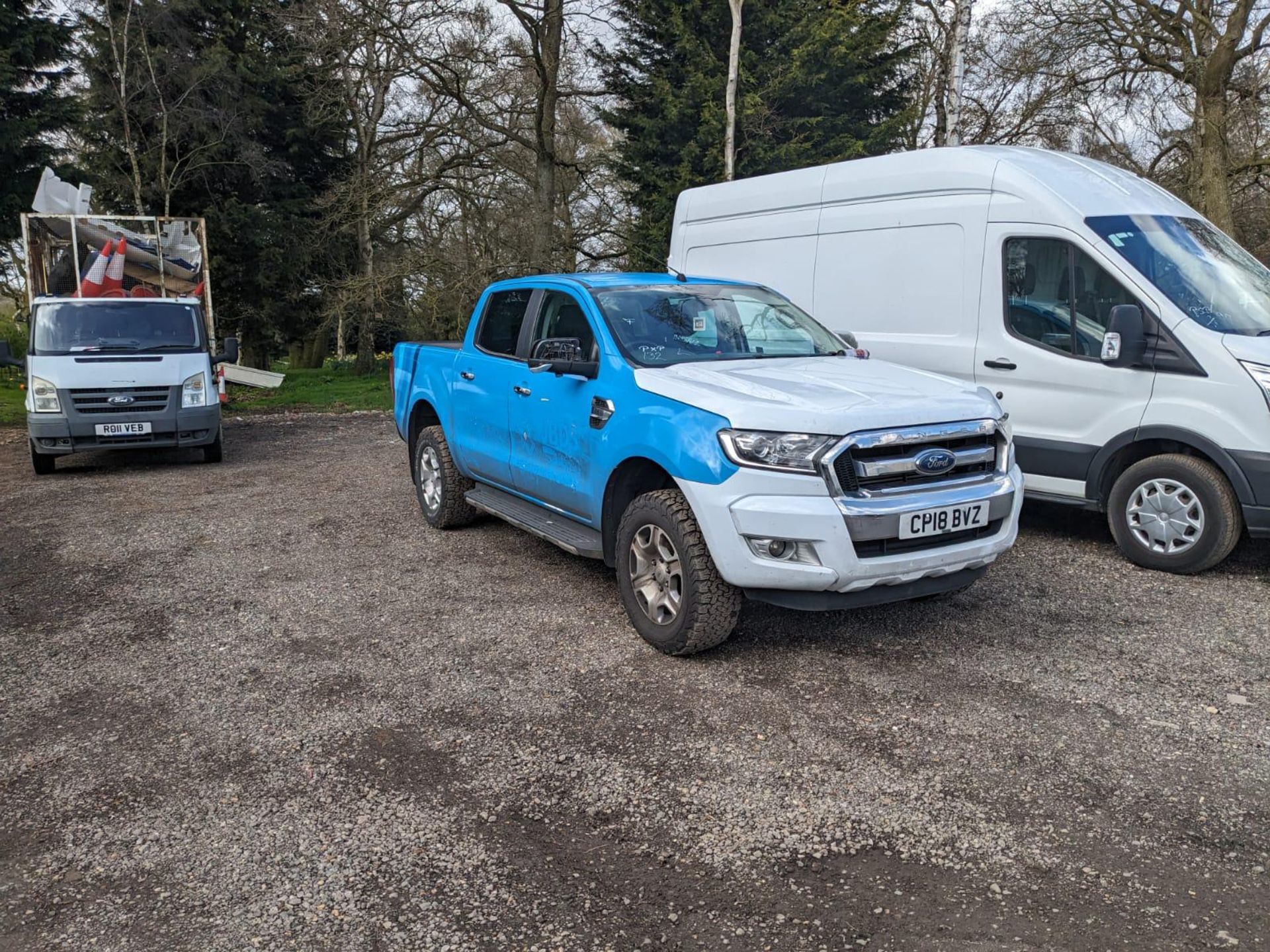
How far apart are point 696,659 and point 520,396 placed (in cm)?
222

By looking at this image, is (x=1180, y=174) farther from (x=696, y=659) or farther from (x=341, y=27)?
(x=696, y=659)

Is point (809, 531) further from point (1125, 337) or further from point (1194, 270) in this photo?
point (1194, 270)

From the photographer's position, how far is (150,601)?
5.76 meters

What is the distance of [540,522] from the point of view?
591 centimetres

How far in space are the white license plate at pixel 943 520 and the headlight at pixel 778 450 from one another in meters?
0.51

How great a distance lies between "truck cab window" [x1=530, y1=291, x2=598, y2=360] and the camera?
5602 mm

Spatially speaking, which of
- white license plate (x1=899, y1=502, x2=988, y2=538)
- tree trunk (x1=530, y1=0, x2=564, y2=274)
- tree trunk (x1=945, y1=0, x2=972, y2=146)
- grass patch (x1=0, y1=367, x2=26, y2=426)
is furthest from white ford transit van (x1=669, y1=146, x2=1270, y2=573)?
tree trunk (x1=530, y1=0, x2=564, y2=274)

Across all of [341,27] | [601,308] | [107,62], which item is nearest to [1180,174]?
[341,27]

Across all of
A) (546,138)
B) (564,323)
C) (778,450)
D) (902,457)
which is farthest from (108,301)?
(546,138)

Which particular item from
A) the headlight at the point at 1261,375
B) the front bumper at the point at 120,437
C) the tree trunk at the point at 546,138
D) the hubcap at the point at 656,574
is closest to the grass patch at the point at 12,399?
the front bumper at the point at 120,437

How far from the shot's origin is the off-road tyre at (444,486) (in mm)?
7211

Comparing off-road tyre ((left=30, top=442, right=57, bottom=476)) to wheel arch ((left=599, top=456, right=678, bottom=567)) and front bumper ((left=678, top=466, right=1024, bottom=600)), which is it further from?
front bumper ((left=678, top=466, right=1024, bottom=600))

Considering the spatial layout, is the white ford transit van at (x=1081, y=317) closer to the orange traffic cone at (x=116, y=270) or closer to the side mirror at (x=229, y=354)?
the side mirror at (x=229, y=354)

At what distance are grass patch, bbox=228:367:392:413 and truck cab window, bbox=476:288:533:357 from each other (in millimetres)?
10990
